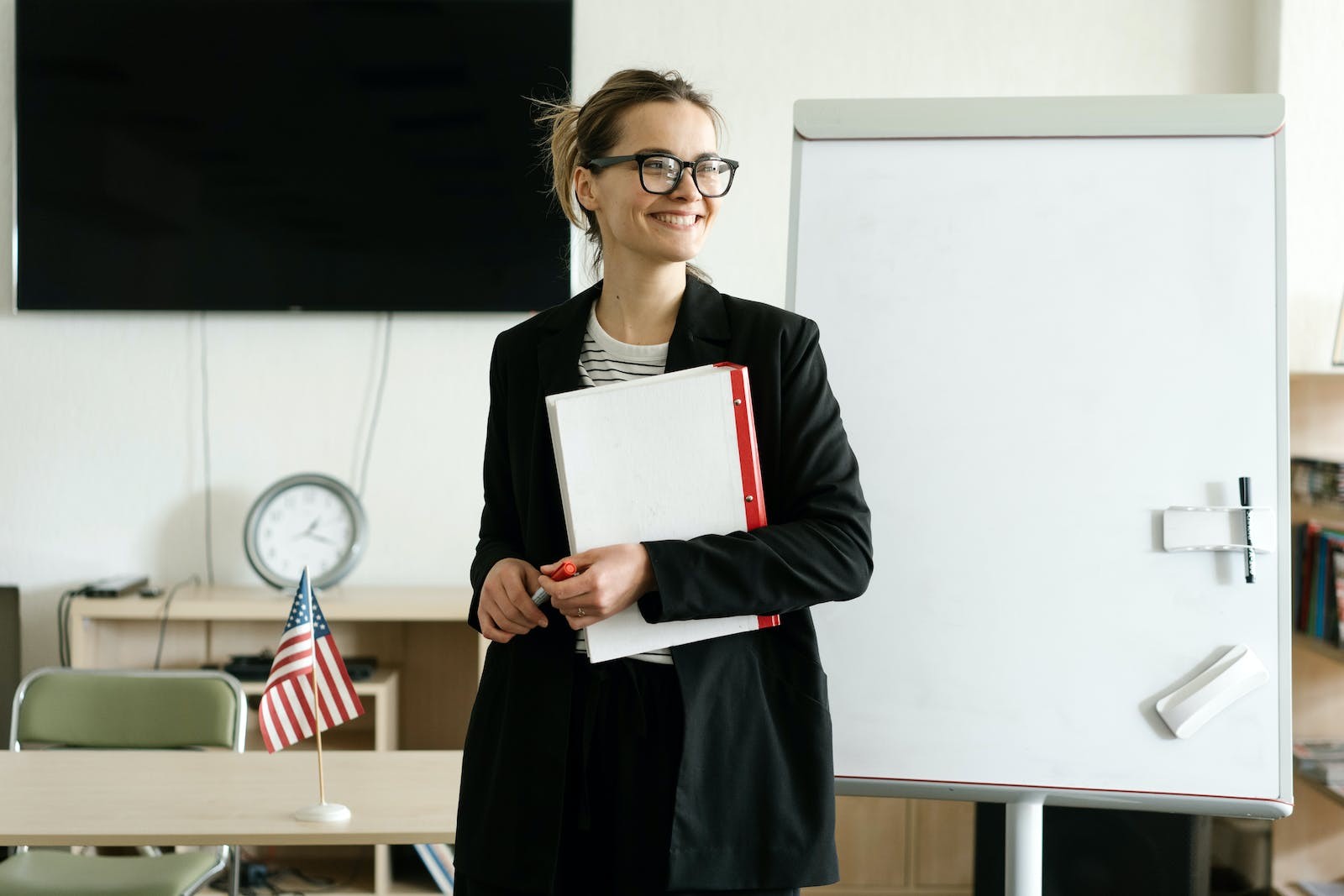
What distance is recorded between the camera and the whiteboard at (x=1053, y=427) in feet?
5.04

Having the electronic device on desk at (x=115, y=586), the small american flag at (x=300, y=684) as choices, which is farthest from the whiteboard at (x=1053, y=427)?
the electronic device on desk at (x=115, y=586)

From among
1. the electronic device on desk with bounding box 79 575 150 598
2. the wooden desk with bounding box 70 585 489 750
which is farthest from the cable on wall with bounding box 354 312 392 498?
the electronic device on desk with bounding box 79 575 150 598

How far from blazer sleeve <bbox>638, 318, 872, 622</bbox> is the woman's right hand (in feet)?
0.40

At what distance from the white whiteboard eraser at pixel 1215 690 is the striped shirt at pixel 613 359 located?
0.86m

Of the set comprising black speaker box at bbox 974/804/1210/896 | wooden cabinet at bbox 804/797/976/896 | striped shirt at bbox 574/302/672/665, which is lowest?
wooden cabinet at bbox 804/797/976/896

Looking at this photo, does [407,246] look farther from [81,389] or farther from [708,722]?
[708,722]

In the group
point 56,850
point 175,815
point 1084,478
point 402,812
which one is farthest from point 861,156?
point 56,850

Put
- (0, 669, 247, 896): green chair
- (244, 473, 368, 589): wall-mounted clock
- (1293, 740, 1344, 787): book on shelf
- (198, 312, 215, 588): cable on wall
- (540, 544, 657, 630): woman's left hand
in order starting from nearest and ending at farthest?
(540, 544, 657, 630): woman's left hand < (0, 669, 247, 896): green chair < (1293, 740, 1344, 787): book on shelf < (244, 473, 368, 589): wall-mounted clock < (198, 312, 215, 588): cable on wall

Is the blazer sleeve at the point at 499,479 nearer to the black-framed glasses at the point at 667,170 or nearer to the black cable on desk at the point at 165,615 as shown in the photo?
the black-framed glasses at the point at 667,170

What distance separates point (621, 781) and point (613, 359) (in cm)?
45

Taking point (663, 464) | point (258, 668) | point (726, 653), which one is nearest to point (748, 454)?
point (663, 464)

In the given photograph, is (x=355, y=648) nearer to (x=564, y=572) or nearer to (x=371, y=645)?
(x=371, y=645)

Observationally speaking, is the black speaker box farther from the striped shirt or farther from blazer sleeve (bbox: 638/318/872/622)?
the striped shirt

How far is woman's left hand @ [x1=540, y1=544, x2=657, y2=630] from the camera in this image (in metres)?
1.06
